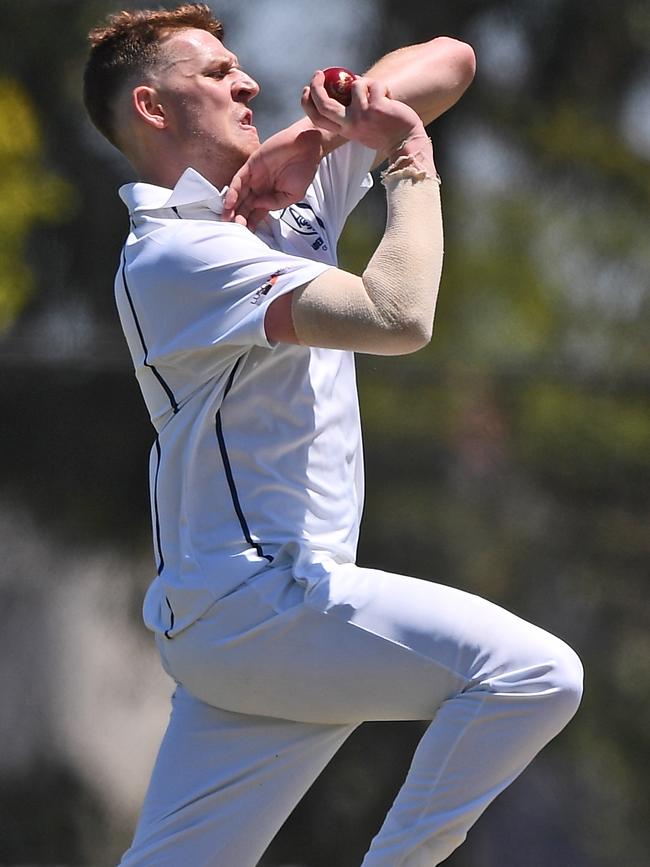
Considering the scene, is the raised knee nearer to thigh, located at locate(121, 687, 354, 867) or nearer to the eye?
thigh, located at locate(121, 687, 354, 867)

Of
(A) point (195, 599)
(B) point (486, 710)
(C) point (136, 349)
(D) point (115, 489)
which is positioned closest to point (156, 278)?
(C) point (136, 349)

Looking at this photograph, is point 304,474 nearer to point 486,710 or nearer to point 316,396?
point 316,396

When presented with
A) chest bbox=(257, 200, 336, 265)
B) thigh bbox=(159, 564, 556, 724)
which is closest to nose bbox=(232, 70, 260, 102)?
chest bbox=(257, 200, 336, 265)

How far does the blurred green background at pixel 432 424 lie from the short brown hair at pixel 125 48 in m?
2.04

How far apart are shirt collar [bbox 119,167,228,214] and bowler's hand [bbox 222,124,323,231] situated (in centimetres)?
3

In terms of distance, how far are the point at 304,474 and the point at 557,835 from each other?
2.63 m

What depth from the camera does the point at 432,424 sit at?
15.5 feet

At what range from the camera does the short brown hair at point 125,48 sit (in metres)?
2.63

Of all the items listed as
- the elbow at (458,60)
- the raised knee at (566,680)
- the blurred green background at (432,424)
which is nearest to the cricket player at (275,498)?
the raised knee at (566,680)

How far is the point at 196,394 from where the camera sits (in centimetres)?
238

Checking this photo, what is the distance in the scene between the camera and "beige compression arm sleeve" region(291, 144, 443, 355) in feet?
7.00

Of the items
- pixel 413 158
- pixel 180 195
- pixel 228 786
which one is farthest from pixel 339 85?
pixel 228 786

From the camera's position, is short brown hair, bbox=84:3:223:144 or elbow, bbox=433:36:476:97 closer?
short brown hair, bbox=84:3:223:144

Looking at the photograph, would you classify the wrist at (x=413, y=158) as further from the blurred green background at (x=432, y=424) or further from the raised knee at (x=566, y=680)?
the blurred green background at (x=432, y=424)
